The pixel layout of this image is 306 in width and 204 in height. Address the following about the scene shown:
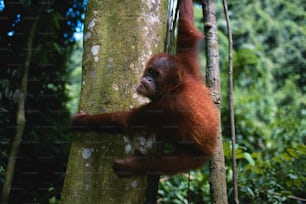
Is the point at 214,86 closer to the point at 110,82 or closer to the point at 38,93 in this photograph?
the point at 110,82

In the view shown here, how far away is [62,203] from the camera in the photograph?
1.92m

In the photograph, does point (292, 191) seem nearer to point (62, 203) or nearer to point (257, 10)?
point (62, 203)

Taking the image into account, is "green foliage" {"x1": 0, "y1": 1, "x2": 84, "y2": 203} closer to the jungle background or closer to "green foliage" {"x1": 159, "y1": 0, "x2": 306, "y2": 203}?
the jungle background

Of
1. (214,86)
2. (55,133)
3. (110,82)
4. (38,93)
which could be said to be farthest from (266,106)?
(110,82)

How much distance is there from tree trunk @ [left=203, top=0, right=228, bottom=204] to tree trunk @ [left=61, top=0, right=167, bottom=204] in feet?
1.77

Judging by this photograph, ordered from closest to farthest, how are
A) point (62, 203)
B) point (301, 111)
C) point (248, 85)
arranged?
1. point (62, 203)
2. point (301, 111)
3. point (248, 85)

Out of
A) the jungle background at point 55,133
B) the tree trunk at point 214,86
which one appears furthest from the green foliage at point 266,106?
the tree trunk at point 214,86

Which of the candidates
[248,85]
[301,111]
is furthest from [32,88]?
[248,85]

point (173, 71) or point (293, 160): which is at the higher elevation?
point (173, 71)

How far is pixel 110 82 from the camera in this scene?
2018 millimetres

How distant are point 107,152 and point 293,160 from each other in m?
2.14

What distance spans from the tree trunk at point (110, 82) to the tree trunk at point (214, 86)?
0.54m

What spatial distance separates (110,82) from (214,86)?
88 cm

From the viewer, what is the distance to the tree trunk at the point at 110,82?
190cm
